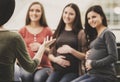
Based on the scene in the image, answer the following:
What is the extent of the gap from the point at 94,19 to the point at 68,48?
0.41 m

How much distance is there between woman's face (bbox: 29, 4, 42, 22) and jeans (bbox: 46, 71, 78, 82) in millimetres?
688

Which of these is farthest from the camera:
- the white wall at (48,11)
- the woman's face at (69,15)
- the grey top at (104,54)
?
the white wall at (48,11)

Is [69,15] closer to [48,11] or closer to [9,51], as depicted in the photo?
[48,11]

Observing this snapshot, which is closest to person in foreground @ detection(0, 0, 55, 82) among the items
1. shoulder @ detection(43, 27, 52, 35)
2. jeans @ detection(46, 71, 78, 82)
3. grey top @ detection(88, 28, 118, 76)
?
grey top @ detection(88, 28, 118, 76)

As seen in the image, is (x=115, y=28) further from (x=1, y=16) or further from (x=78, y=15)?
(x=1, y=16)

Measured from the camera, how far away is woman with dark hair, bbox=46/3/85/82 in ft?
11.3

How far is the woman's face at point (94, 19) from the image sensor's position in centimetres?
329

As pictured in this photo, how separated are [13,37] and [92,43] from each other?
48.4 inches

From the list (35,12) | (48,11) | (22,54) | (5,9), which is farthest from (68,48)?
(5,9)

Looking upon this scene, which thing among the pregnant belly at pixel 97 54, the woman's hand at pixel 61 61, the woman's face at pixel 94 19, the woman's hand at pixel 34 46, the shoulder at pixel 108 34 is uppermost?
the woman's face at pixel 94 19

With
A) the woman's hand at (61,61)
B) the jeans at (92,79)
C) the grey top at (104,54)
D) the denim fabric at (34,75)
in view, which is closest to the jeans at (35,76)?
the denim fabric at (34,75)

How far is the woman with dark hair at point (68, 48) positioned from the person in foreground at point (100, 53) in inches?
6.6

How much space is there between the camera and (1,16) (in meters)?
2.18

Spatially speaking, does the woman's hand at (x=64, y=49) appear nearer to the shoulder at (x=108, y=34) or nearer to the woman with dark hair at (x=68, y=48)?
the woman with dark hair at (x=68, y=48)
